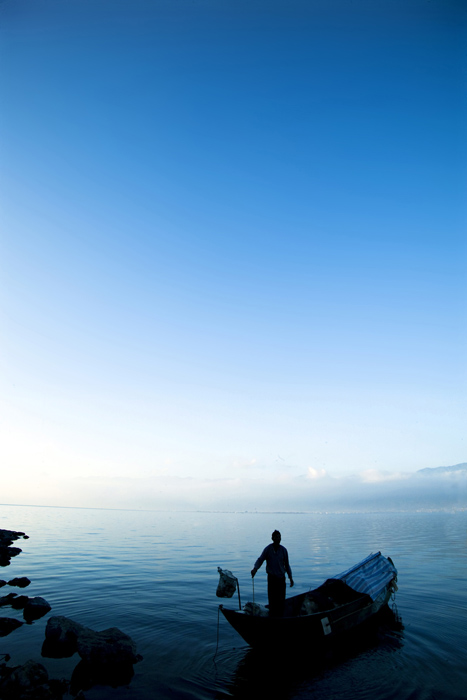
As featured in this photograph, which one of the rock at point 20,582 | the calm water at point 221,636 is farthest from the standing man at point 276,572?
the rock at point 20,582

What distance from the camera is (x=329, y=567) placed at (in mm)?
32219

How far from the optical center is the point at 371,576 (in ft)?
61.3

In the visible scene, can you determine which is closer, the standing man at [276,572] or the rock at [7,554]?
the standing man at [276,572]

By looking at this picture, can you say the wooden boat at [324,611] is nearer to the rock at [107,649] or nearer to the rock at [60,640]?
the rock at [107,649]

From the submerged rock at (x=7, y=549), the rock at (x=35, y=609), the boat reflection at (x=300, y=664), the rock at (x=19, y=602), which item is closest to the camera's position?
the boat reflection at (x=300, y=664)

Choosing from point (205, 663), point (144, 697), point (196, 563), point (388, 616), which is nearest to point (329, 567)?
point (196, 563)

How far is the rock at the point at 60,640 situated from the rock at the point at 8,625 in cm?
329

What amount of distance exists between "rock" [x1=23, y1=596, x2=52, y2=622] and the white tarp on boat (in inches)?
553

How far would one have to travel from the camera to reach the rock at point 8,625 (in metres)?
16.0

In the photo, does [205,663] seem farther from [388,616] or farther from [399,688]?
[388,616]

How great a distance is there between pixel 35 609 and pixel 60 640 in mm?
6383

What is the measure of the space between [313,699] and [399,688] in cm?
263

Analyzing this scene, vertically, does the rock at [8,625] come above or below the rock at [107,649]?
below

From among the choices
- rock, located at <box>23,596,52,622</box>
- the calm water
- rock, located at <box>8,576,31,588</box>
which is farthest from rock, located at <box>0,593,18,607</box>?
rock, located at <box>8,576,31,588</box>
